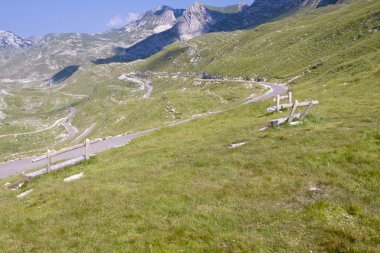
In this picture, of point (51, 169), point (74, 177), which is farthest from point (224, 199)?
point (51, 169)

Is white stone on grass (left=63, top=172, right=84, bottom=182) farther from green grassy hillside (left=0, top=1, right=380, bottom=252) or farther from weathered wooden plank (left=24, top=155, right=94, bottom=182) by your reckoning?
weathered wooden plank (left=24, top=155, right=94, bottom=182)

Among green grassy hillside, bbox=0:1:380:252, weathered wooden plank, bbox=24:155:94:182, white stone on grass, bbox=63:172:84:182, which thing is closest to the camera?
green grassy hillside, bbox=0:1:380:252

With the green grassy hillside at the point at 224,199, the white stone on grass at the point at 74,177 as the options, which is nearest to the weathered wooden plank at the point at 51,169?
the green grassy hillside at the point at 224,199

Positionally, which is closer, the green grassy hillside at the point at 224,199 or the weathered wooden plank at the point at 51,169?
the green grassy hillside at the point at 224,199

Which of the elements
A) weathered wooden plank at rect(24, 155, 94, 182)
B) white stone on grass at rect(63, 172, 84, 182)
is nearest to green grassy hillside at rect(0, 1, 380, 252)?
white stone on grass at rect(63, 172, 84, 182)

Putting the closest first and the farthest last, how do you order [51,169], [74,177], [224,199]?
[224,199]
[74,177]
[51,169]

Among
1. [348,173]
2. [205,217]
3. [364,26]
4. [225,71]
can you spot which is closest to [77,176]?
[205,217]

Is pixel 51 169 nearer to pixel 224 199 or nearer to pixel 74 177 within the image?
pixel 74 177

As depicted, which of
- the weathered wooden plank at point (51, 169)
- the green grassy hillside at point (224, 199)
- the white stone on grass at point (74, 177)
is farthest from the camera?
the weathered wooden plank at point (51, 169)

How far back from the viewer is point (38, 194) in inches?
Result: 827

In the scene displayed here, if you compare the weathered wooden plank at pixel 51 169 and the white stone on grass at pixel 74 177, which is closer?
the white stone on grass at pixel 74 177

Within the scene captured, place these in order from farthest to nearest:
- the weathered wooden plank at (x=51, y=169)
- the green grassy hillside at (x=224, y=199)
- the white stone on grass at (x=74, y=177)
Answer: the weathered wooden plank at (x=51, y=169) → the white stone on grass at (x=74, y=177) → the green grassy hillside at (x=224, y=199)

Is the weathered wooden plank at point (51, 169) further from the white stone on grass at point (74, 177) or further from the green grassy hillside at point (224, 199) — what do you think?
the white stone on grass at point (74, 177)

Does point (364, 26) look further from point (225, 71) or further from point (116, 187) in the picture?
point (116, 187)
